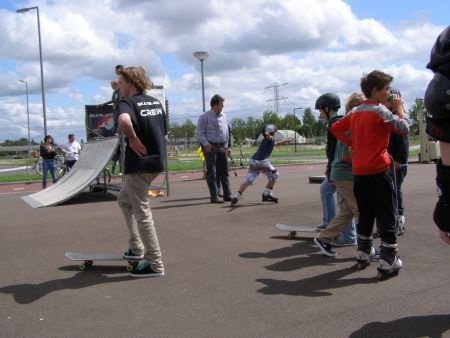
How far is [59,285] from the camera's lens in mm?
4738

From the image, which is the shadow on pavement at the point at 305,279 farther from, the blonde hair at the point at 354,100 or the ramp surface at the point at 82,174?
the ramp surface at the point at 82,174

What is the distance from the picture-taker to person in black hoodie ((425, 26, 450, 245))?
2699 mm

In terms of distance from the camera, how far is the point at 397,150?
6117mm

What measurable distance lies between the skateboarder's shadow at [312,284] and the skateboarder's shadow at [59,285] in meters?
1.38

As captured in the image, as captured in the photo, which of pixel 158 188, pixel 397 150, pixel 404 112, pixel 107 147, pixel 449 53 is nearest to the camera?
pixel 449 53

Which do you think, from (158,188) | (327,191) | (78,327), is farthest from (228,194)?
(78,327)

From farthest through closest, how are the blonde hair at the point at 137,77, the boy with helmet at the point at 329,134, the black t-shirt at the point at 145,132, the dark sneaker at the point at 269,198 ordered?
the dark sneaker at the point at 269,198 → the boy with helmet at the point at 329,134 → the blonde hair at the point at 137,77 → the black t-shirt at the point at 145,132

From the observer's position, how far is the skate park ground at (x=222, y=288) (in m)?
3.59

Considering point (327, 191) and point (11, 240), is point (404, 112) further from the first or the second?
point (11, 240)

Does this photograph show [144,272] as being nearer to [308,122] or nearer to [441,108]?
[441,108]

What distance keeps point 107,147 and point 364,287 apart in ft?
25.8

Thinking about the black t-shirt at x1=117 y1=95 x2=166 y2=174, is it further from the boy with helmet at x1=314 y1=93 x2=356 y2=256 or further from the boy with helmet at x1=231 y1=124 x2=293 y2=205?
the boy with helmet at x1=231 y1=124 x2=293 y2=205

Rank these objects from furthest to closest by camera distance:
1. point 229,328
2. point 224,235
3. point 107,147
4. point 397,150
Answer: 1. point 107,147
2. point 224,235
3. point 397,150
4. point 229,328

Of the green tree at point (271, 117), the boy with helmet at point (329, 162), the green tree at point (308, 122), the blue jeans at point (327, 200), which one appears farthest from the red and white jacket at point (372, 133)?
the green tree at point (308, 122)
